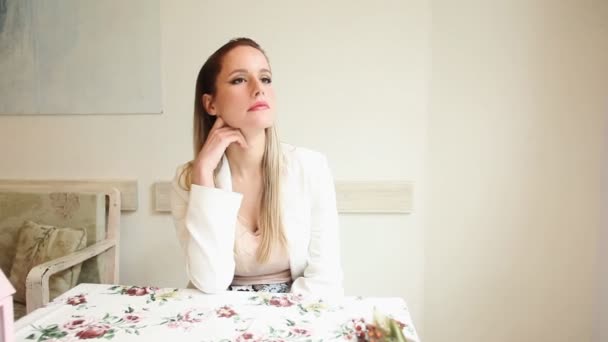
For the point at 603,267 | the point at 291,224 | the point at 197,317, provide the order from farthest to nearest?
the point at 603,267
the point at 291,224
the point at 197,317

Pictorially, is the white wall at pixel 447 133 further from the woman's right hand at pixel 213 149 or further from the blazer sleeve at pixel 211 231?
the blazer sleeve at pixel 211 231

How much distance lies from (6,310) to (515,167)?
185cm

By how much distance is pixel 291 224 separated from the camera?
1231 millimetres

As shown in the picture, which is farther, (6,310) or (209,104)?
(209,104)

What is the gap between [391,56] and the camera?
5.68 ft

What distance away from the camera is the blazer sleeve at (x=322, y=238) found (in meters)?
1.22

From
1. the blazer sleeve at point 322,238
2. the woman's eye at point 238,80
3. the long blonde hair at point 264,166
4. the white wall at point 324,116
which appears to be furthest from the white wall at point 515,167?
the woman's eye at point 238,80

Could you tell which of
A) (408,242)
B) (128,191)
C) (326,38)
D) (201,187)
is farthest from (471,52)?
(128,191)

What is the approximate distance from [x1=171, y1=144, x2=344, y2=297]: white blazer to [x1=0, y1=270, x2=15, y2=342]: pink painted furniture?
0.45 meters

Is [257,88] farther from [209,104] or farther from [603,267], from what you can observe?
[603,267]

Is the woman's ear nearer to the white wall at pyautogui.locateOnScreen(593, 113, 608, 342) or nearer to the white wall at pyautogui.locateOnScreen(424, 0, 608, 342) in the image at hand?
the white wall at pyautogui.locateOnScreen(424, 0, 608, 342)

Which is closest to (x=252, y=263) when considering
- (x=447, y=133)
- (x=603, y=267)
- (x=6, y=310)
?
(x=6, y=310)

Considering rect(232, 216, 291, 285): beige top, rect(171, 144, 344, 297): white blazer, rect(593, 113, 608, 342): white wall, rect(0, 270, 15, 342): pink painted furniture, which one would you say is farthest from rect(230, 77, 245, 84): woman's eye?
rect(593, 113, 608, 342): white wall

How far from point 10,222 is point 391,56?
195 cm
